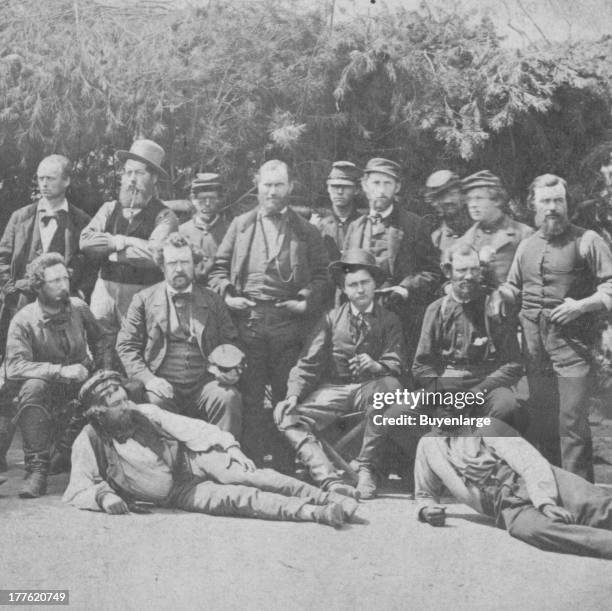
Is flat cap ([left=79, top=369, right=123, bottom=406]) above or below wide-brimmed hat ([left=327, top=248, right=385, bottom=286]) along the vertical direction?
below

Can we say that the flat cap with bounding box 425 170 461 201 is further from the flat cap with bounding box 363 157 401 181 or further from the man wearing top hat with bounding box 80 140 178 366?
the man wearing top hat with bounding box 80 140 178 366

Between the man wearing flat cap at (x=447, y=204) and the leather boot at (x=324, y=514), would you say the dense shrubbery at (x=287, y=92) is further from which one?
the leather boot at (x=324, y=514)

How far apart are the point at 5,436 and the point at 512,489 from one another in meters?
2.74

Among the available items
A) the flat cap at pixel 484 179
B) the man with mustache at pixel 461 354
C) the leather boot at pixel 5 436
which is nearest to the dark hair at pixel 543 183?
the flat cap at pixel 484 179

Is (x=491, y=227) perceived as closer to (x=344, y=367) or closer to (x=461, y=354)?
(x=461, y=354)

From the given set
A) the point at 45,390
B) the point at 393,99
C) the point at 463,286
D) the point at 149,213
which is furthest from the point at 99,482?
the point at 393,99

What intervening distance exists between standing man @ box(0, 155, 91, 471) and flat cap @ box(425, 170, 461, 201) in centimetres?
206

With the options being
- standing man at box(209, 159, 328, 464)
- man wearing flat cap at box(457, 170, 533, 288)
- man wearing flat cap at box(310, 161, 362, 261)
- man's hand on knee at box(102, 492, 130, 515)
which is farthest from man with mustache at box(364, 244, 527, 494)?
man's hand on knee at box(102, 492, 130, 515)

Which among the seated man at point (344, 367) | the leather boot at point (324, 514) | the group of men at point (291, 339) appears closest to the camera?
the leather boot at point (324, 514)

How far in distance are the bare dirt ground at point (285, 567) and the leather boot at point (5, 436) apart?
734mm

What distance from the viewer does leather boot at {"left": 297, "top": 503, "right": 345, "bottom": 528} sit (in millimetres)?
4637

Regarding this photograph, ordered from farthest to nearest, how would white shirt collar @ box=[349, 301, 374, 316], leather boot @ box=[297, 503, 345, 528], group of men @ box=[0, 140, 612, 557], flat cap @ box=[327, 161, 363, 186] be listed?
flat cap @ box=[327, 161, 363, 186] < white shirt collar @ box=[349, 301, 374, 316] < group of men @ box=[0, 140, 612, 557] < leather boot @ box=[297, 503, 345, 528]

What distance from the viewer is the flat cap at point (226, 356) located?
206 inches

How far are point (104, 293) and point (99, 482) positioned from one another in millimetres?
1234
